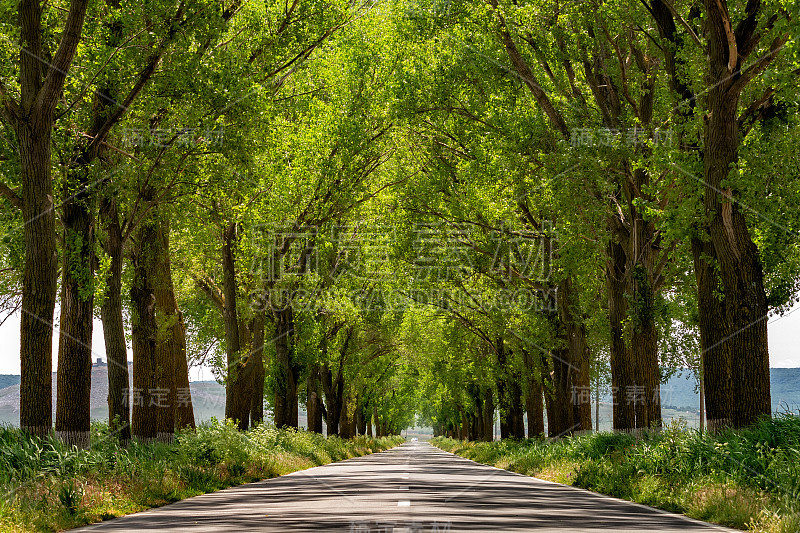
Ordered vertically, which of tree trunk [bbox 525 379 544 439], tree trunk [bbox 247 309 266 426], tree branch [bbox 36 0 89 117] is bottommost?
tree trunk [bbox 525 379 544 439]

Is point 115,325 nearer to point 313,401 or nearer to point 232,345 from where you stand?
point 232,345

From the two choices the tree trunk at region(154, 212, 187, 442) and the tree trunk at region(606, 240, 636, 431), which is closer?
the tree trunk at region(154, 212, 187, 442)

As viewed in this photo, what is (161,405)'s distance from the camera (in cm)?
2323

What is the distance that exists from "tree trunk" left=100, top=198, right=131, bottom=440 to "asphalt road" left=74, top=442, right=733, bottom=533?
4.67 m

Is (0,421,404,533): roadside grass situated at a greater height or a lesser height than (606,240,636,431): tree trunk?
lesser

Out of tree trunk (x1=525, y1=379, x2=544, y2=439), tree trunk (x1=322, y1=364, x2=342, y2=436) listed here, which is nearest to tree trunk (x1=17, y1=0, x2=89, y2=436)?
tree trunk (x1=525, y1=379, x2=544, y2=439)

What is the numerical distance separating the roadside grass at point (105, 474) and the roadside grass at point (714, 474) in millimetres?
8144

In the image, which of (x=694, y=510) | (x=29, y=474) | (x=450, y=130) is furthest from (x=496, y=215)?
(x=29, y=474)

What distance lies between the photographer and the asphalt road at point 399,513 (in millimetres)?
10172

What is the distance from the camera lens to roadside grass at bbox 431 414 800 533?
36.7ft

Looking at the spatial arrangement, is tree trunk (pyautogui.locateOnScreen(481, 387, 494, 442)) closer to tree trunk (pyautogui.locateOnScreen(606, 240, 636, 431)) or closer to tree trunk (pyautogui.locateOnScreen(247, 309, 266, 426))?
tree trunk (pyautogui.locateOnScreen(247, 309, 266, 426))

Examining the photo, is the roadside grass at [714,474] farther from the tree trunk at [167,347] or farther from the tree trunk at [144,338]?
the tree trunk at [144,338]

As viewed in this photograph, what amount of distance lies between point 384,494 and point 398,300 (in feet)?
103

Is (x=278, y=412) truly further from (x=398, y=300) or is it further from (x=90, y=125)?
(x=90, y=125)
